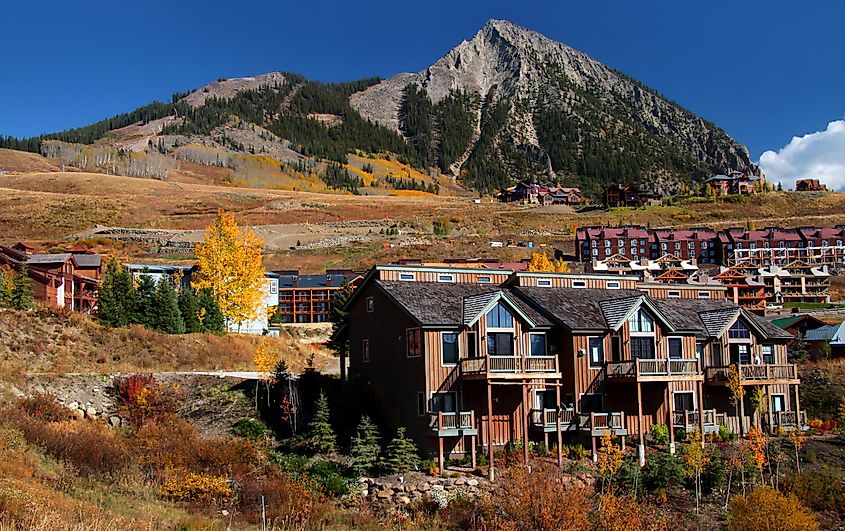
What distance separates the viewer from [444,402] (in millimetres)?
33156

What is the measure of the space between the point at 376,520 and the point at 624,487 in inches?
391

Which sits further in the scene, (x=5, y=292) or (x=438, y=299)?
(x=5, y=292)

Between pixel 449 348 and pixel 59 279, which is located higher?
pixel 59 279

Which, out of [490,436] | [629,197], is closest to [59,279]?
[490,436]

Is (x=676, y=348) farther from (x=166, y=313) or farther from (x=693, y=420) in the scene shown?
(x=166, y=313)

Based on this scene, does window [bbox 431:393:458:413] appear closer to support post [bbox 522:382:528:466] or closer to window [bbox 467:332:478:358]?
window [bbox 467:332:478:358]

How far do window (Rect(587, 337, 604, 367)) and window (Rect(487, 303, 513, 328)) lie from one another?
376 cm

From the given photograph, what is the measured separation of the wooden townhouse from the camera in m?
33.2

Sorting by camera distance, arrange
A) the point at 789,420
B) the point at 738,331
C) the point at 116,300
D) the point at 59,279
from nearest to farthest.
Result: the point at 789,420 → the point at 738,331 → the point at 116,300 → the point at 59,279

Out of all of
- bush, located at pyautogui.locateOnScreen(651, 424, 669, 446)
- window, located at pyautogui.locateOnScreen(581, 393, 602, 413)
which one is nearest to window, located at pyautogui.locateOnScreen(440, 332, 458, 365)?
window, located at pyautogui.locateOnScreen(581, 393, 602, 413)

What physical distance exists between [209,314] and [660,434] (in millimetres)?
27747

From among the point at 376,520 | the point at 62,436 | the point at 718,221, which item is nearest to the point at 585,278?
the point at 376,520

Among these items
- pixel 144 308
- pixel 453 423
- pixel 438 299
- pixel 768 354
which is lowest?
pixel 453 423

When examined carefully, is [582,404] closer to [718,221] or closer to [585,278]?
[585,278]
